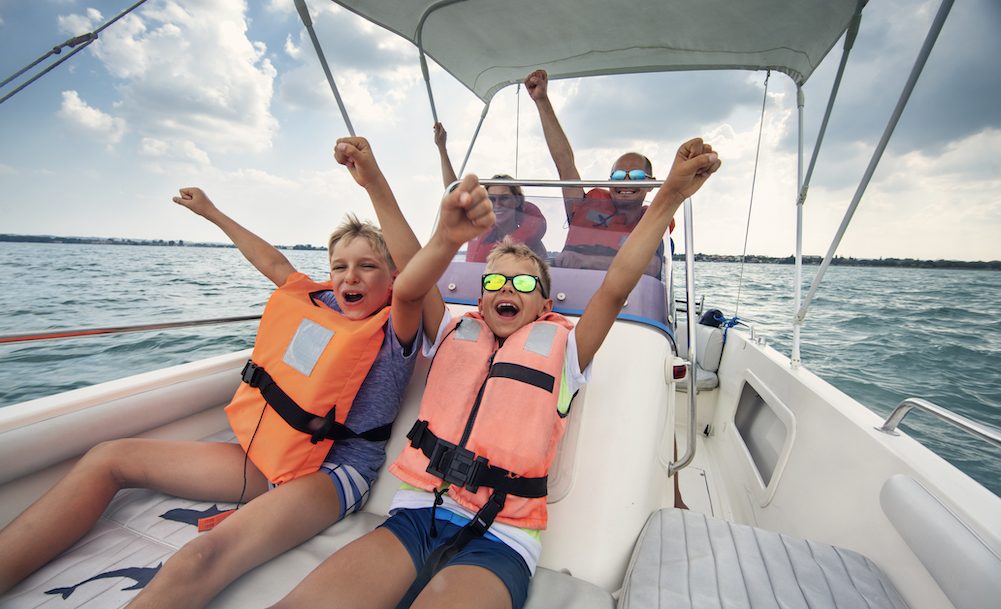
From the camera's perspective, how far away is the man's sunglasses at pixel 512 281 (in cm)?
166

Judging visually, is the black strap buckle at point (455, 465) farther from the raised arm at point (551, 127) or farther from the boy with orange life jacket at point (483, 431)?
the raised arm at point (551, 127)

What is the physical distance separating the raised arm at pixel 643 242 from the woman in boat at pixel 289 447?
2.10ft

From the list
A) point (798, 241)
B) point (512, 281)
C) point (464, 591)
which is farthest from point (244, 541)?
point (798, 241)

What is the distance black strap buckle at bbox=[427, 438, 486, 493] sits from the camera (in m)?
1.37

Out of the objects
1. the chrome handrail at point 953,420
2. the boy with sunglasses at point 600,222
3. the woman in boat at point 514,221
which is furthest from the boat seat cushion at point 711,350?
the chrome handrail at point 953,420

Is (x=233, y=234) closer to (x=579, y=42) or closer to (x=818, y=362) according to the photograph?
(x=579, y=42)

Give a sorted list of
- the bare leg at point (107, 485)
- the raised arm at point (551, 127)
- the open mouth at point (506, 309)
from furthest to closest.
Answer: the raised arm at point (551, 127) → the open mouth at point (506, 309) → the bare leg at point (107, 485)

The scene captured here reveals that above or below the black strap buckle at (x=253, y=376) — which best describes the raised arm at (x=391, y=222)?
above

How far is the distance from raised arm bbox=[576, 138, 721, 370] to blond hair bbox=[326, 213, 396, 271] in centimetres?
87

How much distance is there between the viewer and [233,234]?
6.68ft

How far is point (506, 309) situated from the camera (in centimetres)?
173

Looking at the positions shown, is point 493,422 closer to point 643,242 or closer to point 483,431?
point 483,431

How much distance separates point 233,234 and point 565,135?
2.39 m

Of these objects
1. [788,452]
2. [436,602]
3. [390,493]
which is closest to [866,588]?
[788,452]
